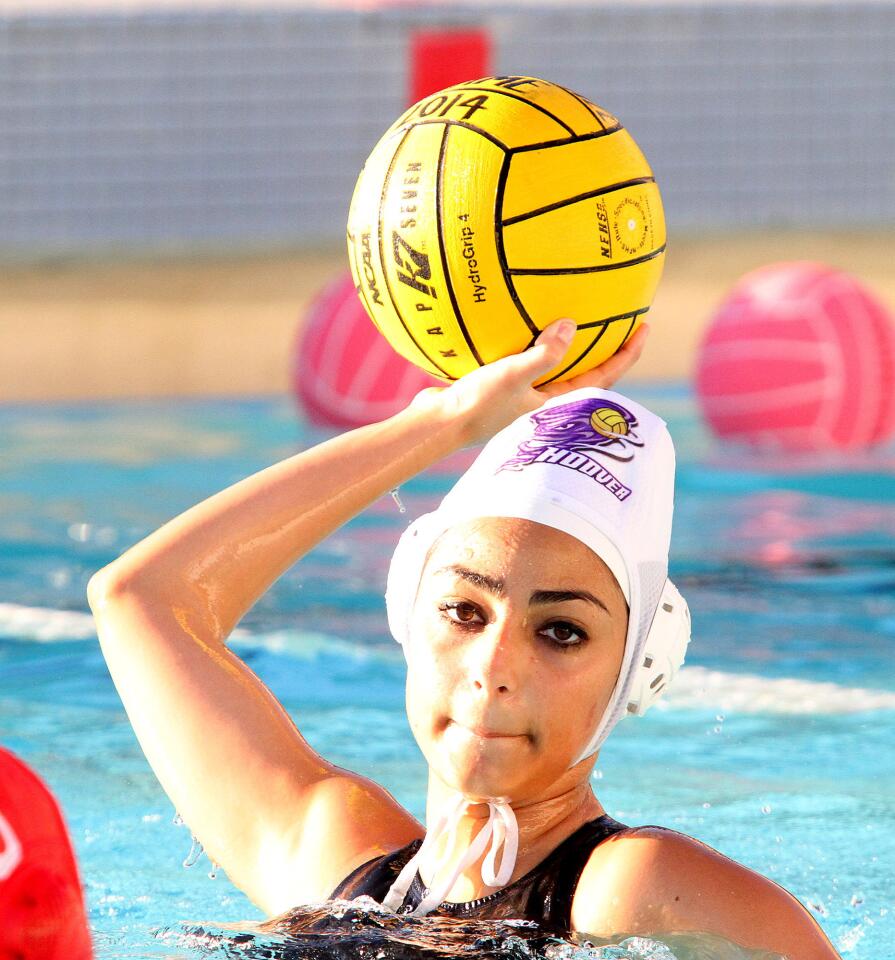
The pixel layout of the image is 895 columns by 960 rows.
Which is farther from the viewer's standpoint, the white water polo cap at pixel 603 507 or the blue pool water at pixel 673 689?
the blue pool water at pixel 673 689

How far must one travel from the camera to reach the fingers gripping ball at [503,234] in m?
2.69

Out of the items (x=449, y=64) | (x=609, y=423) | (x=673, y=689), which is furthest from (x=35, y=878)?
(x=449, y=64)

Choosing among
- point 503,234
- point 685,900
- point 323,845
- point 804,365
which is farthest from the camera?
point 804,365

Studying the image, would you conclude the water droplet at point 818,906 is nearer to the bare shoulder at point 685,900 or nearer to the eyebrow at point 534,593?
the bare shoulder at point 685,900

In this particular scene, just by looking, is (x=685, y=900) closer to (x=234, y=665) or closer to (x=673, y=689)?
(x=234, y=665)

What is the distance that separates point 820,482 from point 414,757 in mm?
3544

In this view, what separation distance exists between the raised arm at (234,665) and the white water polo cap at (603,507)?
18 cm

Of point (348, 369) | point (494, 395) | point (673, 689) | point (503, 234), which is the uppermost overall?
point (503, 234)

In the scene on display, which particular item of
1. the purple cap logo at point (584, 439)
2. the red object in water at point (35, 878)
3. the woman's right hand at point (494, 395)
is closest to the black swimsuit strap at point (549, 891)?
the purple cap logo at point (584, 439)

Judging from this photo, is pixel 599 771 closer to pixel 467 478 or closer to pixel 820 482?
pixel 467 478

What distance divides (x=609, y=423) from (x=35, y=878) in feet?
3.36

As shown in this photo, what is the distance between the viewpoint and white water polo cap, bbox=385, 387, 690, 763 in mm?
2127

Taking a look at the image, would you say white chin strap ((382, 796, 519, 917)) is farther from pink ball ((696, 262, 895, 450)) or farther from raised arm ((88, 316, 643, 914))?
pink ball ((696, 262, 895, 450))

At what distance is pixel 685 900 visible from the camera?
2033 millimetres
